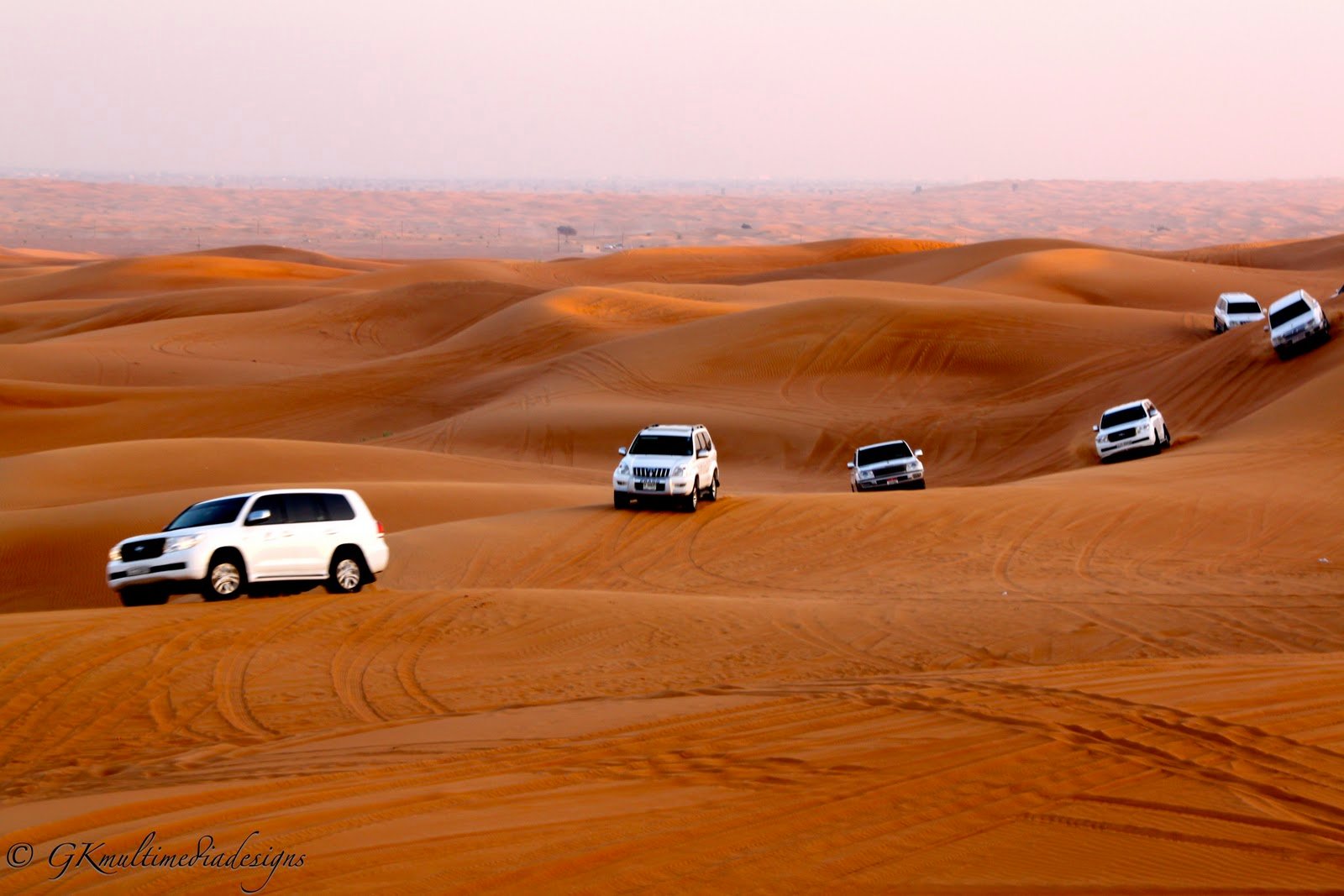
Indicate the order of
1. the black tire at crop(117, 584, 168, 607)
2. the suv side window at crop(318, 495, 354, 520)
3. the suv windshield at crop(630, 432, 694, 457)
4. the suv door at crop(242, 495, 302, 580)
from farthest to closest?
the suv windshield at crop(630, 432, 694, 457)
the suv side window at crop(318, 495, 354, 520)
the suv door at crop(242, 495, 302, 580)
the black tire at crop(117, 584, 168, 607)

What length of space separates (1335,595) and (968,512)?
6.84 meters

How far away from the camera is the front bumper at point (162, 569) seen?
575 inches

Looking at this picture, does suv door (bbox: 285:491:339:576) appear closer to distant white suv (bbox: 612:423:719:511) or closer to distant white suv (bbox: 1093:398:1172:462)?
distant white suv (bbox: 612:423:719:511)

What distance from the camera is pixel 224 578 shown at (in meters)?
14.9

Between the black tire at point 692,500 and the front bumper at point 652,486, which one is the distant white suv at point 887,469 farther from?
the front bumper at point 652,486

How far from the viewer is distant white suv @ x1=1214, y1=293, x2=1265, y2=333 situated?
41.0 meters

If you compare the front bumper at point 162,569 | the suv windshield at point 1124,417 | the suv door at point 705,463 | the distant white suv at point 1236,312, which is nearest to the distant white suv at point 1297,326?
the suv windshield at point 1124,417

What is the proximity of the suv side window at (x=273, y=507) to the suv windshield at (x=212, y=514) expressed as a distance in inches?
7.0

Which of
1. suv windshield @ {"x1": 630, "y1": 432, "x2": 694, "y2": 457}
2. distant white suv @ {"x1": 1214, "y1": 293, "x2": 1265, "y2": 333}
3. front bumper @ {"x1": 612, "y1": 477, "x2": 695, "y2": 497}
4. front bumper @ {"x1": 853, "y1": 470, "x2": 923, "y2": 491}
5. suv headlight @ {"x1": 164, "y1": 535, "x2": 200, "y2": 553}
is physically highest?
distant white suv @ {"x1": 1214, "y1": 293, "x2": 1265, "y2": 333}

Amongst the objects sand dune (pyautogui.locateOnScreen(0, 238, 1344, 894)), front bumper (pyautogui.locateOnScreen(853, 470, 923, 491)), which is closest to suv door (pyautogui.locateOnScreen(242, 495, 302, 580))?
sand dune (pyautogui.locateOnScreen(0, 238, 1344, 894))

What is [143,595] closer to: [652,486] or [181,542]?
[181,542]

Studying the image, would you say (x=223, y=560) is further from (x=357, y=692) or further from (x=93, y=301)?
(x=93, y=301)

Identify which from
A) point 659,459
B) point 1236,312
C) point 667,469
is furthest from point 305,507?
point 1236,312

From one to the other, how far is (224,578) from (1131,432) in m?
20.9
